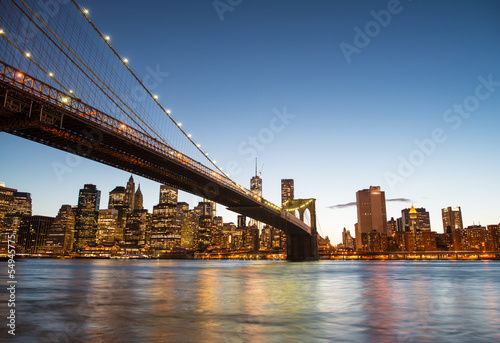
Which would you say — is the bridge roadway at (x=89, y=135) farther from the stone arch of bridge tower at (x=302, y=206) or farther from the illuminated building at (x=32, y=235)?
the illuminated building at (x=32, y=235)

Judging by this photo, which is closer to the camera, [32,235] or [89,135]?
[89,135]

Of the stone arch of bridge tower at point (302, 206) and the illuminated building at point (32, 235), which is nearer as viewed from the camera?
the stone arch of bridge tower at point (302, 206)

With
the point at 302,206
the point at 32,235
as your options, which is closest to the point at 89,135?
the point at 302,206

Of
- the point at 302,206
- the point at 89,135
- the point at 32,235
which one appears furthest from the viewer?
the point at 32,235

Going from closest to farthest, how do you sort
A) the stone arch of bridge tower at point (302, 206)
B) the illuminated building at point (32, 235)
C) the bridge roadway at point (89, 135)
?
the bridge roadway at point (89, 135) < the stone arch of bridge tower at point (302, 206) < the illuminated building at point (32, 235)

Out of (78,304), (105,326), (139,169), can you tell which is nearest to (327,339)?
(105,326)

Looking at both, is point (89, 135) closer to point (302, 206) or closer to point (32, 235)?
point (302, 206)

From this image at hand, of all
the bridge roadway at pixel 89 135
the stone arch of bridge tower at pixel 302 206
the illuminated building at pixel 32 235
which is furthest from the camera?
the illuminated building at pixel 32 235

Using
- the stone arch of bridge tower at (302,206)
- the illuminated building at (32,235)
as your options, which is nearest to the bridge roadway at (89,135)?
the stone arch of bridge tower at (302,206)

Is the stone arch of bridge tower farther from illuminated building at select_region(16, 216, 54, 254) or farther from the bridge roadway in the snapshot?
illuminated building at select_region(16, 216, 54, 254)
